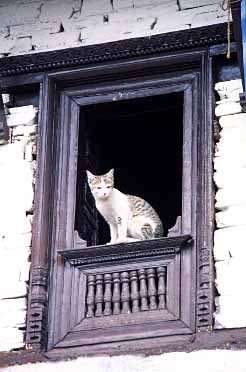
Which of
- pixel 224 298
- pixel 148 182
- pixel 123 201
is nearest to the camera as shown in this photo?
pixel 224 298

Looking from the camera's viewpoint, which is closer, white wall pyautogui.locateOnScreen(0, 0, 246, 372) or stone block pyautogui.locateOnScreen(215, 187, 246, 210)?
white wall pyautogui.locateOnScreen(0, 0, 246, 372)

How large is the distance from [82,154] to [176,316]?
152 centimetres

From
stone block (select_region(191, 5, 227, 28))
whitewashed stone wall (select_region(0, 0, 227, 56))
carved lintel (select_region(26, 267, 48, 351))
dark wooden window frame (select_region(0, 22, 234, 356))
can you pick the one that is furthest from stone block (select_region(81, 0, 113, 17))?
carved lintel (select_region(26, 267, 48, 351))

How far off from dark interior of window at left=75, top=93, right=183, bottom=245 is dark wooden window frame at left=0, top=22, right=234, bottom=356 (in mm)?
123

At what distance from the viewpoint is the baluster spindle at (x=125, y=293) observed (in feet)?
32.7

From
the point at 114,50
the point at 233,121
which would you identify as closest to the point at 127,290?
the point at 233,121

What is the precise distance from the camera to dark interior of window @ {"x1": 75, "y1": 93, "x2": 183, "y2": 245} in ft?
35.8

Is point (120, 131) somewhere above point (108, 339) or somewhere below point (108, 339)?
above

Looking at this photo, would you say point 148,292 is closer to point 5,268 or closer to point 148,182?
point 5,268

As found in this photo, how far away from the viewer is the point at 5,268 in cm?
1025

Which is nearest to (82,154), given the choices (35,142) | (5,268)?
(35,142)

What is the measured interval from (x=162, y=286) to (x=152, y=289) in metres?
0.06

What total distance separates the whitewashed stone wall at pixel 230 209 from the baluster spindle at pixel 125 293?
0.55 m

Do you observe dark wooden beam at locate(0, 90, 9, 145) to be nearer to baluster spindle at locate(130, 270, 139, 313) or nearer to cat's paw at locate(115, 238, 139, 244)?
cat's paw at locate(115, 238, 139, 244)
